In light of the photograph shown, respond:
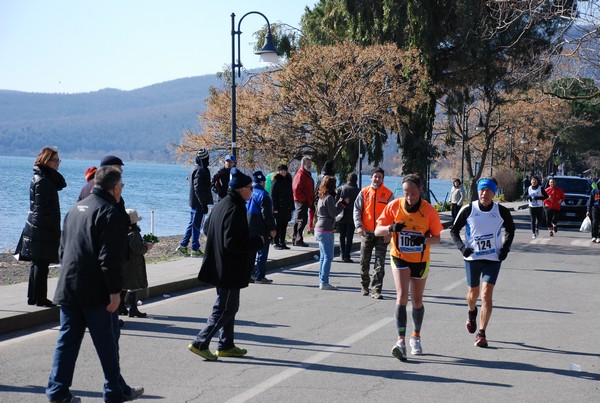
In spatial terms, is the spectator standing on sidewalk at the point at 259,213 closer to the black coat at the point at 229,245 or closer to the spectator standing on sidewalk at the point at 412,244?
the spectator standing on sidewalk at the point at 412,244

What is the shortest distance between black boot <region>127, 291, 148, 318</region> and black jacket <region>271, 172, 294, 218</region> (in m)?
7.51

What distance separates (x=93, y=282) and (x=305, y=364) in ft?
8.32

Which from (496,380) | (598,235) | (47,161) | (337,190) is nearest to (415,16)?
(598,235)

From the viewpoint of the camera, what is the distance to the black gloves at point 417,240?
26.0 feet

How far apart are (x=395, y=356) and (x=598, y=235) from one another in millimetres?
17982

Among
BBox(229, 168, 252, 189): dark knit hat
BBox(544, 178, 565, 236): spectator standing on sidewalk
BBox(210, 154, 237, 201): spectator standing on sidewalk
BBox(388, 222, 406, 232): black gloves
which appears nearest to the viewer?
BBox(229, 168, 252, 189): dark knit hat

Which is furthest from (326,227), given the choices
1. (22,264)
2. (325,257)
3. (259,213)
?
(22,264)

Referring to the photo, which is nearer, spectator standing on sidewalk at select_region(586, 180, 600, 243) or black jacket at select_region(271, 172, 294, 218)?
black jacket at select_region(271, 172, 294, 218)

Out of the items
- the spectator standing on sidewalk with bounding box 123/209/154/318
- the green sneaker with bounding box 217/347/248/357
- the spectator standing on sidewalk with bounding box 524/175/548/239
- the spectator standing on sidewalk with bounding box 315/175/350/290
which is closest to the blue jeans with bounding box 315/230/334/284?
the spectator standing on sidewalk with bounding box 315/175/350/290

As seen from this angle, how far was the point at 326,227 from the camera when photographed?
12.8 meters

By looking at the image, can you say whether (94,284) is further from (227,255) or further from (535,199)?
(535,199)

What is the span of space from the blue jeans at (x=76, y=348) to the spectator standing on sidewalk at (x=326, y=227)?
6.92 metres

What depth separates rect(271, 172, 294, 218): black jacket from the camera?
56.3 feet

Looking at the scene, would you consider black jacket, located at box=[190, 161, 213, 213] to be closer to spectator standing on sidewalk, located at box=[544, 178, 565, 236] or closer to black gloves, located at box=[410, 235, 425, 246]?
black gloves, located at box=[410, 235, 425, 246]
